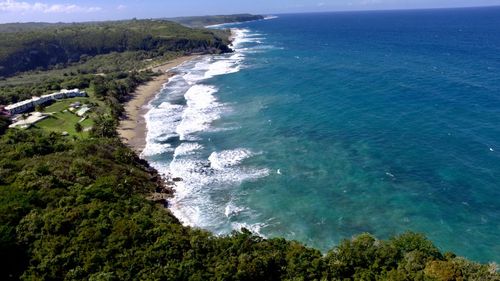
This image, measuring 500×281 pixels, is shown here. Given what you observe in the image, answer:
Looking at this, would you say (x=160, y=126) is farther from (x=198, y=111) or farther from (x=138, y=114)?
(x=138, y=114)

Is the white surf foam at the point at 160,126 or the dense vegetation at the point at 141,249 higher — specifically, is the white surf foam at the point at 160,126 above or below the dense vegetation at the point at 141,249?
below

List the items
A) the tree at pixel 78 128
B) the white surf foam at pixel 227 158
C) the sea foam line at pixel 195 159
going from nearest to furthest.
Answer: the sea foam line at pixel 195 159 → the white surf foam at pixel 227 158 → the tree at pixel 78 128

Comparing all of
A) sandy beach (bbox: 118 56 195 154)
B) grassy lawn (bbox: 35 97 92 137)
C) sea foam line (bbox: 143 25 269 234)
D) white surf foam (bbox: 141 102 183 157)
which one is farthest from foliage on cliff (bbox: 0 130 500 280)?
grassy lawn (bbox: 35 97 92 137)

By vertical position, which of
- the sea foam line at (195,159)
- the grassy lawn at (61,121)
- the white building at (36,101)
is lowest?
the sea foam line at (195,159)

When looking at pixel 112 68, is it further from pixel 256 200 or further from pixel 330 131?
pixel 256 200

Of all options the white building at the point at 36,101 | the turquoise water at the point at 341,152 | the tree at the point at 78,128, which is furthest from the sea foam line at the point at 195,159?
the white building at the point at 36,101

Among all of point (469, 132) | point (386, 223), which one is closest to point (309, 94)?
point (469, 132)

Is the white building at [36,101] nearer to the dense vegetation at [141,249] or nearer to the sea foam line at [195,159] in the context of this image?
the sea foam line at [195,159]

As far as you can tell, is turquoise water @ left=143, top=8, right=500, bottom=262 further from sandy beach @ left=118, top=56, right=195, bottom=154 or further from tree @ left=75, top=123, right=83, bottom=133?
tree @ left=75, top=123, right=83, bottom=133
